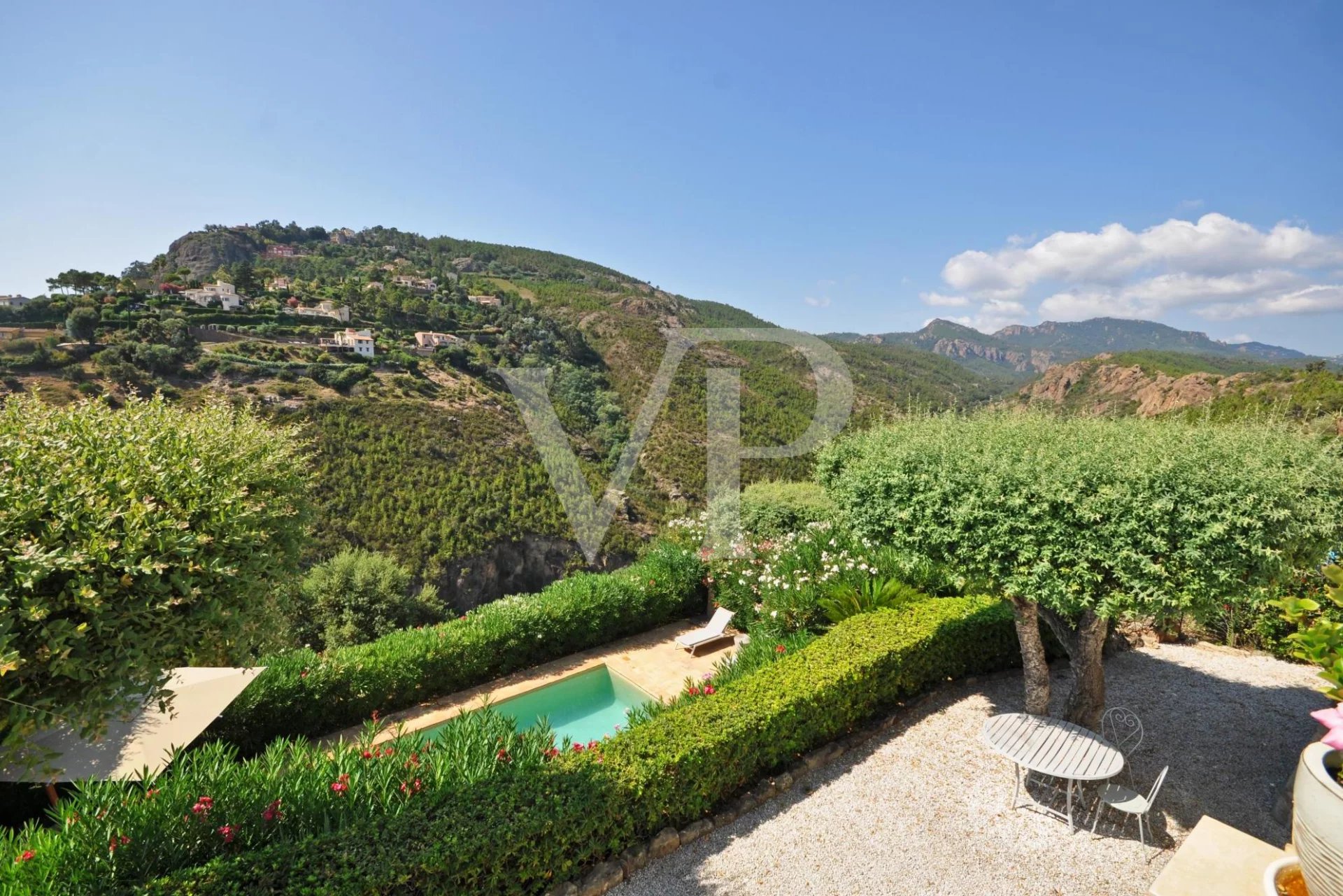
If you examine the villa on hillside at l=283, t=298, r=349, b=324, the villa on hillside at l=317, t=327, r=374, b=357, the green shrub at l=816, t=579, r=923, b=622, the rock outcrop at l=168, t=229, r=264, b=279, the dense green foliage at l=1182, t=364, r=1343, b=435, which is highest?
the rock outcrop at l=168, t=229, r=264, b=279

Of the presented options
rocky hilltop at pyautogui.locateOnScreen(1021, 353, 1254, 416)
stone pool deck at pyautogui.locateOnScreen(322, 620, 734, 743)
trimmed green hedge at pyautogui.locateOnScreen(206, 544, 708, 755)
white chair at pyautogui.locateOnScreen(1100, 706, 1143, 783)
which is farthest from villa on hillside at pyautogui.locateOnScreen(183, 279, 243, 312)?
white chair at pyautogui.locateOnScreen(1100, 706, 1143, 783)

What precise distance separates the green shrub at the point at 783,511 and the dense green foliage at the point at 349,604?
6886 mm

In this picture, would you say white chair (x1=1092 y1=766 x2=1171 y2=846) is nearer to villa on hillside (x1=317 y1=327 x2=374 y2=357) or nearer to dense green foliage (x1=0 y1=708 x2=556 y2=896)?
dense green foliage (x1=0 y1=708 x2=556 y2=896)

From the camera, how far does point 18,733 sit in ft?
6.18

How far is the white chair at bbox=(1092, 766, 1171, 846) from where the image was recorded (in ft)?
11.9

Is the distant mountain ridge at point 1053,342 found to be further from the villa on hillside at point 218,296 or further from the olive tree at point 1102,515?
the olive tree at point 1102,515

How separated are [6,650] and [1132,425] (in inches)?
259

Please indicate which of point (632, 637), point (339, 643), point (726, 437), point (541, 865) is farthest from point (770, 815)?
point (726, 437)

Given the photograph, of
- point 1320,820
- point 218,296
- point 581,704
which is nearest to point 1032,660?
point 1320,820

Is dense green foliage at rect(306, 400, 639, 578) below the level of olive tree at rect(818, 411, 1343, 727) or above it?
below

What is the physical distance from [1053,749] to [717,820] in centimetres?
242

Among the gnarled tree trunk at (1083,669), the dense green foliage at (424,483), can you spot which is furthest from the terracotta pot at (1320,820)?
the dense green foliage at (424,483)

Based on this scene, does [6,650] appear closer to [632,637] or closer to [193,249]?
[632,637]

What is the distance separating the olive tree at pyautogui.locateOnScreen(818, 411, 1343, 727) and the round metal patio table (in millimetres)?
476
